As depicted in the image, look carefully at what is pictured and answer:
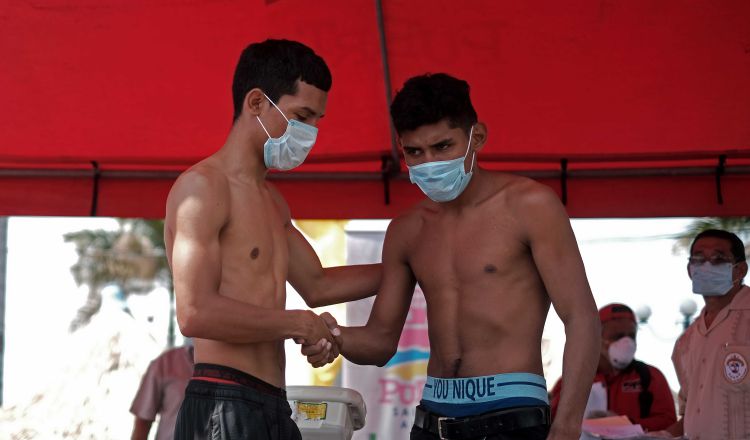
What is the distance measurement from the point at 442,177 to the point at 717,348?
247cm

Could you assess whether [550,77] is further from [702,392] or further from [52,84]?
[52,84]

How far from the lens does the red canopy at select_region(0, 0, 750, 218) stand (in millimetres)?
4195

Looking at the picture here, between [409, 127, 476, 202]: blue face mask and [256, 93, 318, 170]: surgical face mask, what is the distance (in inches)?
16.4

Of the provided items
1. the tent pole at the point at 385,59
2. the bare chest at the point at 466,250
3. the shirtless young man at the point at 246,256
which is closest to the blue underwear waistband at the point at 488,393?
the bare chest at the point at 466,250

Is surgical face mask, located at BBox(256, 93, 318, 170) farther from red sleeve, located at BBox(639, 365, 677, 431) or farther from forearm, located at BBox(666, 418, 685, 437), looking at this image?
red sleeve, located at BBox(639, 365, 677, 431)

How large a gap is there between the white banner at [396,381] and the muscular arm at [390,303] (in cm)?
221

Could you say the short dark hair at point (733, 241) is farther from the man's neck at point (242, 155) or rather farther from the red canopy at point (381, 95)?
the man's neck at point (242, 155)

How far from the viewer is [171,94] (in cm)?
462

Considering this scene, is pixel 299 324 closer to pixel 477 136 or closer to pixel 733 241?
pixel 477 136

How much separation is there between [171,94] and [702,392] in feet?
10.0

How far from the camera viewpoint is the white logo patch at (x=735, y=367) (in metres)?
4.88

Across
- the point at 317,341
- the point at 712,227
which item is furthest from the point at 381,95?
the point at 712,227

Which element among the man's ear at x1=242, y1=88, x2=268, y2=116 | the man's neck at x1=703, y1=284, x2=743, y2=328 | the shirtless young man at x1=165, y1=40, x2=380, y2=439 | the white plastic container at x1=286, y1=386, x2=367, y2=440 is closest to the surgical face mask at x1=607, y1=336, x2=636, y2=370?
the man's neck at x1=703, y1=284, x2=743, y2=328

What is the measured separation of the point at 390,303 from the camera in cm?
364
